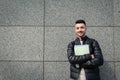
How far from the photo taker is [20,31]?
6.54 m

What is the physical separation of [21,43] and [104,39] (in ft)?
6.36

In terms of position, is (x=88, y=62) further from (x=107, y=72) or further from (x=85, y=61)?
(x=107, y=72)

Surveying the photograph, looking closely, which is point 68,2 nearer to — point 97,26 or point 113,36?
point 97,26

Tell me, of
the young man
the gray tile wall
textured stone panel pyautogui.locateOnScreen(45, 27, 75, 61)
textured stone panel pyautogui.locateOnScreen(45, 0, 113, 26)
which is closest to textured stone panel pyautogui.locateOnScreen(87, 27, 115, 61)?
the gray tile wall

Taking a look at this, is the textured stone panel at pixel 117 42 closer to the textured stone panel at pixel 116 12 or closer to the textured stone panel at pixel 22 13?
the textured stone panel at pixel 116 12

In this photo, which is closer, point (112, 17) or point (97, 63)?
point (97, 63)

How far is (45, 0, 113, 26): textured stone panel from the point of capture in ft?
21.4

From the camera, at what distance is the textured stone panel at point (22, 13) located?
21.4ft

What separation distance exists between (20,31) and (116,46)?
2.27 meters

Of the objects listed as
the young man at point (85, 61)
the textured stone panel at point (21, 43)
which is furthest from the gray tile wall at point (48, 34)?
the young man at point (85, 61)

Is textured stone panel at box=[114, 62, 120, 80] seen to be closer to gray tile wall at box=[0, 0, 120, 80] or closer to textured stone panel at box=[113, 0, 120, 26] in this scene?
gray tile wall at box=[0, 0, 120, 80]

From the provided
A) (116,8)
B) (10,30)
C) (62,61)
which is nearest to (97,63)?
(62,61)

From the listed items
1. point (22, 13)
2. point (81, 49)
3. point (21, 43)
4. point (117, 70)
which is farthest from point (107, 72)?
point (22, 13)

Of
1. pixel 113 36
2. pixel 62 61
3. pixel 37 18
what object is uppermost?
pixel 37 18
